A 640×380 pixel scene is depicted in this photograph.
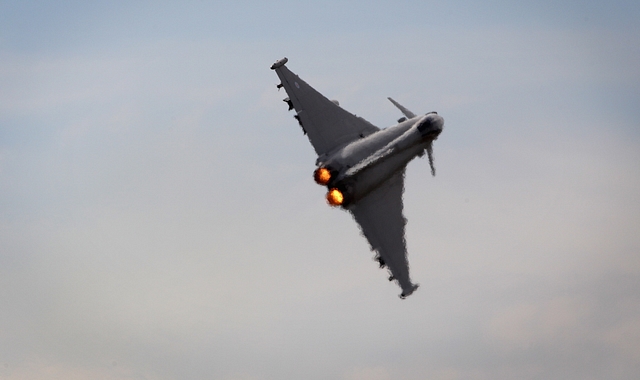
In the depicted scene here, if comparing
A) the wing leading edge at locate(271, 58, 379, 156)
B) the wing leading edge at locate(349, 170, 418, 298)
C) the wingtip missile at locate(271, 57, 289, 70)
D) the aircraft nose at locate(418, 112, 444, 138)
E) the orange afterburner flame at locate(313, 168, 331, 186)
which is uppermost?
the wingtip missile at locate(271, 57, 289, 70)

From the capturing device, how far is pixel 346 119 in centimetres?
8106

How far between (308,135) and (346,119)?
3924 mm

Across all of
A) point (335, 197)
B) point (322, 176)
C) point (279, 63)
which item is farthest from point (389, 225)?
point (279, 63)

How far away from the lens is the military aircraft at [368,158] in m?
76.4

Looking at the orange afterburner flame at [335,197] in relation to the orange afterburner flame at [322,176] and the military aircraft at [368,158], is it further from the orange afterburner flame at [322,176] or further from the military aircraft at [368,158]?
the orange afterburner flame at [322,176]

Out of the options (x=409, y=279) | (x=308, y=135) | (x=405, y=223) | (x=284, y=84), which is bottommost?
(x=409, y=279)

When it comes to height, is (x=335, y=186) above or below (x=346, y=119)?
below

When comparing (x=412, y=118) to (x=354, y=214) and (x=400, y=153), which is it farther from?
(x=354, y=214)

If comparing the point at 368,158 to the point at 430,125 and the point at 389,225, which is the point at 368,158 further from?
the point at 389,225

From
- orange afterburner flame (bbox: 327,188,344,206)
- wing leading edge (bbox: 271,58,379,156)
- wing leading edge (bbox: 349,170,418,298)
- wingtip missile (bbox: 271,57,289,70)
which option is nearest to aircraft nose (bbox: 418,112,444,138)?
wing leading edge (bbox: 349,170,418,298)

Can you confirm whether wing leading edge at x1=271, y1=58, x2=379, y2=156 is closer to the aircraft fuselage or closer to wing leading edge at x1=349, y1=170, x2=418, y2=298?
the aircraft fuselage

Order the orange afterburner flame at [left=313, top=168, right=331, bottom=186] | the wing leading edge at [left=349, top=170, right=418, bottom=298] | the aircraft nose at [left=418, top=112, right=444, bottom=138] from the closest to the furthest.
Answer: the orange afterburner flame at [left=313, top=168, right=331, bottom=186] → the aircraft nose at [left=418, top=112, right=444, bottom=138] → the wing leading edge at [left=349, top=170, right=418, bottom=298]

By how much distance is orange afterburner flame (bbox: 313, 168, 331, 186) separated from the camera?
248ft

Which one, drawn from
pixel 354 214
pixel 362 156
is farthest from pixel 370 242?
Answer: pixel 362 156
